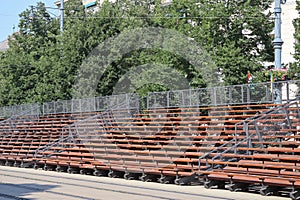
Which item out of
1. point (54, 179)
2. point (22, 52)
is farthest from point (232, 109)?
point (22, 52)

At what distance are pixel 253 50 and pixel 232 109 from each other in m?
4.78

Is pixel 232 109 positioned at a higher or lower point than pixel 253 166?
higher

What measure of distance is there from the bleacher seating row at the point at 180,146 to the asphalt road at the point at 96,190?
53 centimetres

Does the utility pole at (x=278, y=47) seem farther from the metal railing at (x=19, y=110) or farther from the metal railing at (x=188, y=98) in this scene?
the metal railing at (x=19, y=110)

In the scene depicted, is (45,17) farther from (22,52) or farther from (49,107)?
(49,107)

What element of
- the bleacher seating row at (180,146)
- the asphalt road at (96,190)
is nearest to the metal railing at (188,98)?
the bleacher seating row at (180,146)

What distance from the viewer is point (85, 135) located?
28578mm

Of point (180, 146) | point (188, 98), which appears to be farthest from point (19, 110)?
point (180, 146)

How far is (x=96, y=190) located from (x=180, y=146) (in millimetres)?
4397

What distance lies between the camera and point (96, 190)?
1911 centimetres

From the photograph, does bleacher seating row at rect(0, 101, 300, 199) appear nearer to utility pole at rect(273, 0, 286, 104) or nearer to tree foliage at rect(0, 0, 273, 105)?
utility pole at rect(273, 0, 286, 104)

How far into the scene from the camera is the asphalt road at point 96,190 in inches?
673

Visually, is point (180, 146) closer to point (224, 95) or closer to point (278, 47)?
point (224, 95)

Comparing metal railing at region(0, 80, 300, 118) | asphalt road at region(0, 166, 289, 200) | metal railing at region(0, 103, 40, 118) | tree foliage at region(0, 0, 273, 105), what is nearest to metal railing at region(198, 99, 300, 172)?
metal railing at region(0, 80, 300, 118)
